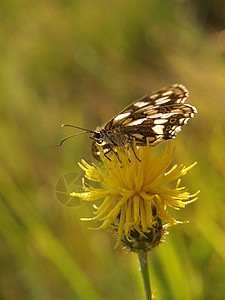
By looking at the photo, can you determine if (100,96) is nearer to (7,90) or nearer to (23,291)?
(7,90)

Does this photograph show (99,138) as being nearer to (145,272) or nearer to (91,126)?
(145,272)

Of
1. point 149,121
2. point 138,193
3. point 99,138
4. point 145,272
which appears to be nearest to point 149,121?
point 149,121

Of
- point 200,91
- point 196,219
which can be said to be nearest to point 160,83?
point 200,91

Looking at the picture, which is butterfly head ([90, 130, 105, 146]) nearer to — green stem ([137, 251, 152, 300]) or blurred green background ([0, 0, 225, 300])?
blurred green background ([0, 0, 225, 300])

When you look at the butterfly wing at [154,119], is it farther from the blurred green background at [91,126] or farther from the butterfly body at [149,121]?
the blurred green background at [91,126]

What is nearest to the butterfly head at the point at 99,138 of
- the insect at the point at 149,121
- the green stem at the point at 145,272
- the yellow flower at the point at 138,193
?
the insect at the point at 149,121
